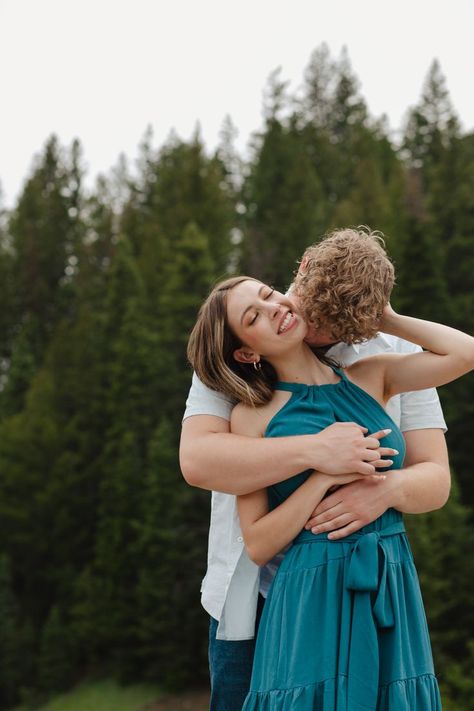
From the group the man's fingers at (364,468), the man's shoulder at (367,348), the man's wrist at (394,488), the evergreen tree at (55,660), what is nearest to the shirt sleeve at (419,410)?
the man's shoulder at (367,348)

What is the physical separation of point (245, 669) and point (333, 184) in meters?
52.7

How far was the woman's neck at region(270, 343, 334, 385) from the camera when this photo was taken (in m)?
2.94

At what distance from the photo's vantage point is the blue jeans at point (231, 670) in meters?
2.95

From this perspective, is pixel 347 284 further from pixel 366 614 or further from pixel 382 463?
pixel 366 614

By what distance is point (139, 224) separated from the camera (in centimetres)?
5247

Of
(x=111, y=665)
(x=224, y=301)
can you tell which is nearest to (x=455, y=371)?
(x=224, y=301)

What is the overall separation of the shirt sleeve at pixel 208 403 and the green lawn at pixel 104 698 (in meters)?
32.9

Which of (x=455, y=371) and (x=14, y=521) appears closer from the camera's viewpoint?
(x=455, y=371)

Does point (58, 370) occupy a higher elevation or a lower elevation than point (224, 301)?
higher

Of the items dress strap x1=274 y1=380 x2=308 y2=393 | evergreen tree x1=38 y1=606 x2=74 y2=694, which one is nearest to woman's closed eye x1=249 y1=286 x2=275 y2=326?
dress strap x1=274 y1=380 x2=308 y2=393

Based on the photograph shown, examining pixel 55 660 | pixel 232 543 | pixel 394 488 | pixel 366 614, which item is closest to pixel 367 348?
pixel 394 488

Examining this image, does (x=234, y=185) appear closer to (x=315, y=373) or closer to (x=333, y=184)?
(x=333, y=184)

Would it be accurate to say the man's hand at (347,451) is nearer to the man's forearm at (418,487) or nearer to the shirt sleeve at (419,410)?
the man's forearm at (418,487)

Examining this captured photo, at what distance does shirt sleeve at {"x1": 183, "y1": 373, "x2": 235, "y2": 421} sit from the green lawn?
32852mm
